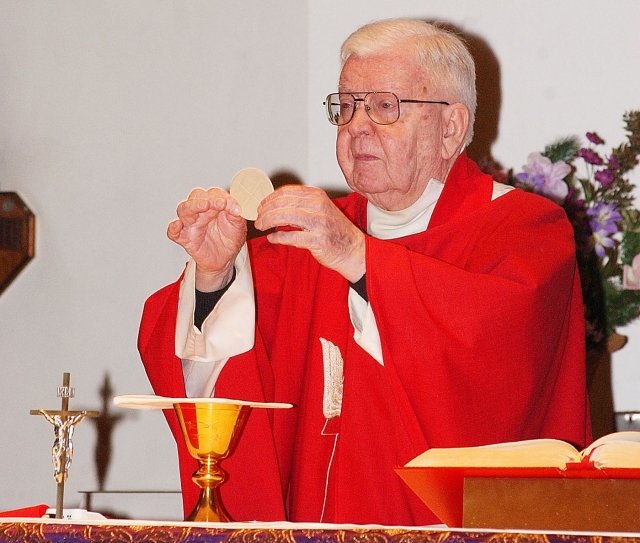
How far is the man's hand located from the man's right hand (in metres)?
0.29

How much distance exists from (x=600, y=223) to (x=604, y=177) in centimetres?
24

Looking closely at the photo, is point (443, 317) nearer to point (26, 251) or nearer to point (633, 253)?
point (633, 253)

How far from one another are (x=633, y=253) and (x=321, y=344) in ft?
5.75

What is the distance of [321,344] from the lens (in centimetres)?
319

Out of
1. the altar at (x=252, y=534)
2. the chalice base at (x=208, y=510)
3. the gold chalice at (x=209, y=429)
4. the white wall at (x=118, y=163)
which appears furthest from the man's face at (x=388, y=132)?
the white wall at (x=118, y=163)

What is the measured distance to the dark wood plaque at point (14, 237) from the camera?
17.9ft

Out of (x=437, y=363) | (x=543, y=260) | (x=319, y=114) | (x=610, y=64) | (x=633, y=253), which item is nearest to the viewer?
(x=437, y=363)

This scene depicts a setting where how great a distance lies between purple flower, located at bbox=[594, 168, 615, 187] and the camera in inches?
173

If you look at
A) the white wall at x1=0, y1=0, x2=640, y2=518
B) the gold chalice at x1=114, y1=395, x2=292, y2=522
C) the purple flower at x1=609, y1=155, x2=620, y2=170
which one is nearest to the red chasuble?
the gold chalice at x1=114, y1=395, x2=292, y2=522

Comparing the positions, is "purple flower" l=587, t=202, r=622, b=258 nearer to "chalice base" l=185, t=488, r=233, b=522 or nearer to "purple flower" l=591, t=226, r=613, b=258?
"purple flower" l=591, t=226, r=613, b=258

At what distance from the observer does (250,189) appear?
271cm

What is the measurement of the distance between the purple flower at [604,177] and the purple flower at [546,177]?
0.50 ft

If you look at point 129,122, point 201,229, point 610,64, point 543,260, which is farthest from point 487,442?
point 129,122

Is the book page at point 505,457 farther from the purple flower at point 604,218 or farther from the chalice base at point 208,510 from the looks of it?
the purple flower at point 604,218
